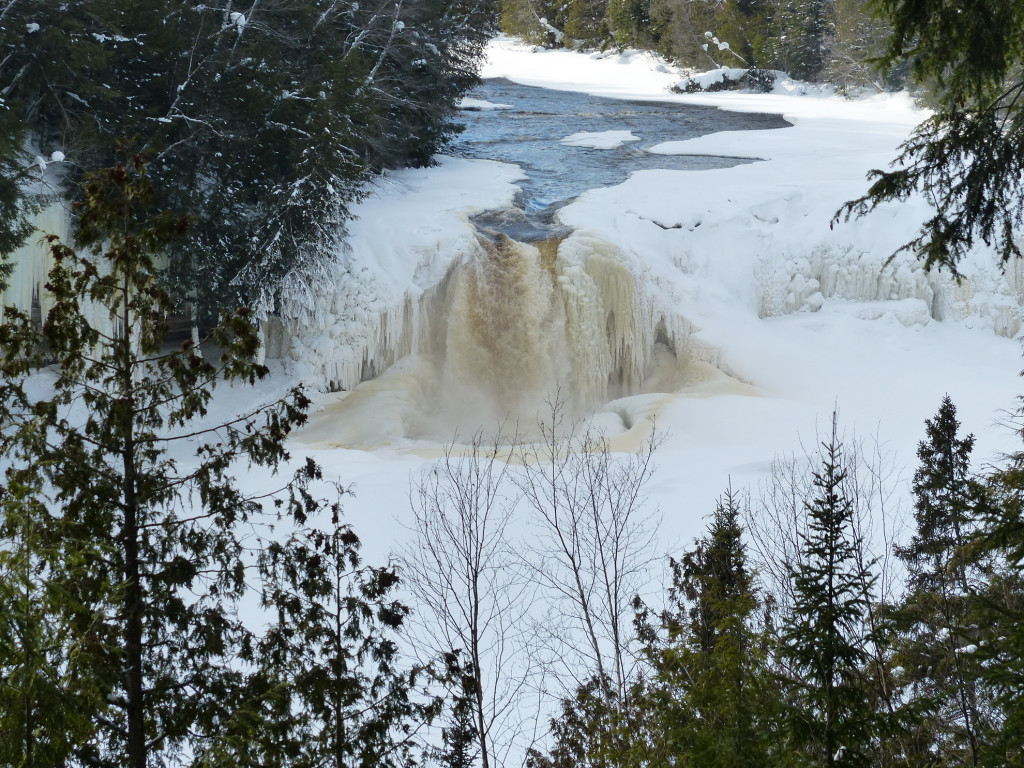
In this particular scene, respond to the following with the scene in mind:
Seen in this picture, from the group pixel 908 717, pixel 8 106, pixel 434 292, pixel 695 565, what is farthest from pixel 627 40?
pixel 908 717

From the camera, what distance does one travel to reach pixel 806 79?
130ft

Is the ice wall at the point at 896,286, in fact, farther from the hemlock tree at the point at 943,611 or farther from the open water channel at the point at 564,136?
the hemlock tree at the point at 943,611

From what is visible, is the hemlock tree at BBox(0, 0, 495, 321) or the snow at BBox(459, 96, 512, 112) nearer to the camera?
the hemlock tree at BBox(0, 0, 495, 321)

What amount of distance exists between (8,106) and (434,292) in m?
7.26

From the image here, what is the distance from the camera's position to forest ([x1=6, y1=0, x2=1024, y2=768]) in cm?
490

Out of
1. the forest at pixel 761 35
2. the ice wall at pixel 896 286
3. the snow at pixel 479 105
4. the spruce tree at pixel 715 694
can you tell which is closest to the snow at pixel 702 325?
Answer: the ice wall at pixel 896 286

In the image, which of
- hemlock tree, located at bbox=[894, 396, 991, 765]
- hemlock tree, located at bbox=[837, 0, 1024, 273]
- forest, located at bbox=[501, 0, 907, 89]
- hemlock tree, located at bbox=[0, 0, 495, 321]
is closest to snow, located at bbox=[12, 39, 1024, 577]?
hemlock tree, located at bbox=[0, 0, 495, 321]

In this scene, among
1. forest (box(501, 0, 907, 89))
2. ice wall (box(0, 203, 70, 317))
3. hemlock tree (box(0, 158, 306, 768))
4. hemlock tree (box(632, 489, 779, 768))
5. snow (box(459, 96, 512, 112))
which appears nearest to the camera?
hemlock tree (box(0, 158, 306, 768))

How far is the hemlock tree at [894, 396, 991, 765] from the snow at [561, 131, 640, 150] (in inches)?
675

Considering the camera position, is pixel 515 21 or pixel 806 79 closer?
pixel 806 79

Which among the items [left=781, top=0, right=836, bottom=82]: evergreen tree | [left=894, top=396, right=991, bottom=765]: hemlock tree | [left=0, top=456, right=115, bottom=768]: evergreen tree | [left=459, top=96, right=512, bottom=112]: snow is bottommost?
[left=894, top=396, right=991, bottom=765]: hemlock tree

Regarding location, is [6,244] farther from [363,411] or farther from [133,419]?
[133,419]

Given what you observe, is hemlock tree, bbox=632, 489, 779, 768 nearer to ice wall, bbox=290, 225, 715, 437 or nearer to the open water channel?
ice wall, bbox=290, 225, 715, 437

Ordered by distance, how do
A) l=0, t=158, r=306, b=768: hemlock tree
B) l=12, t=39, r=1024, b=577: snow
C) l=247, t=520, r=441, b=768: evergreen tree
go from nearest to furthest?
l=0, t=158, r=306, b=768: hemlock tree → l=247, t=520, r=441, b=768: evergreen tree → l=12, t=39, r=1024, b=577: snow
